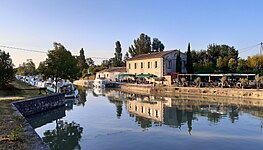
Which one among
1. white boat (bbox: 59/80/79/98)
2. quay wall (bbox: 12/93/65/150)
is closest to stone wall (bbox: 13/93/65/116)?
quay wall (bbox: 12/93/65/150)

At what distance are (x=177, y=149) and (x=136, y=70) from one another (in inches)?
1628

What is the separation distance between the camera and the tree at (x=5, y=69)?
22.1 meters

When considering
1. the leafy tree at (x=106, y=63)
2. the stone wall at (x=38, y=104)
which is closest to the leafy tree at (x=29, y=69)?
the leafy tree at (x=106, y=63)

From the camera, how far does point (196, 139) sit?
1111cm

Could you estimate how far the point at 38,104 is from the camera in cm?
1788

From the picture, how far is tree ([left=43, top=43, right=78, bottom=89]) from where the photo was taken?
28.9m

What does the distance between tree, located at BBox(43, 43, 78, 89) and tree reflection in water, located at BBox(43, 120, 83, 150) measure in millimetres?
14606

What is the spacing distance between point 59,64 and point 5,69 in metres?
7.31

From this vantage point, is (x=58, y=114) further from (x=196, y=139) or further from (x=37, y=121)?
(x=196, y=139)

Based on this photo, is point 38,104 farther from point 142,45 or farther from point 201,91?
point 142,45

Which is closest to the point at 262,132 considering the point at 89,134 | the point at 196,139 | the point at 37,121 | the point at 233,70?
the point at 196,139

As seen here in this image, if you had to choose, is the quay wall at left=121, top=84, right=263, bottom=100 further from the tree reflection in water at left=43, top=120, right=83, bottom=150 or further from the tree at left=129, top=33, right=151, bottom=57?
the tree at left=129, top=33, right=151, bottom=57

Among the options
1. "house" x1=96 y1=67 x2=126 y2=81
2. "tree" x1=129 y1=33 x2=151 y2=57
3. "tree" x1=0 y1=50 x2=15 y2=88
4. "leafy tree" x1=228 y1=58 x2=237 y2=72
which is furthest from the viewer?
"tree" x1=129 y1=33 x2=151 y2=57

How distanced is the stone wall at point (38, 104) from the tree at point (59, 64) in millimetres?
7093
